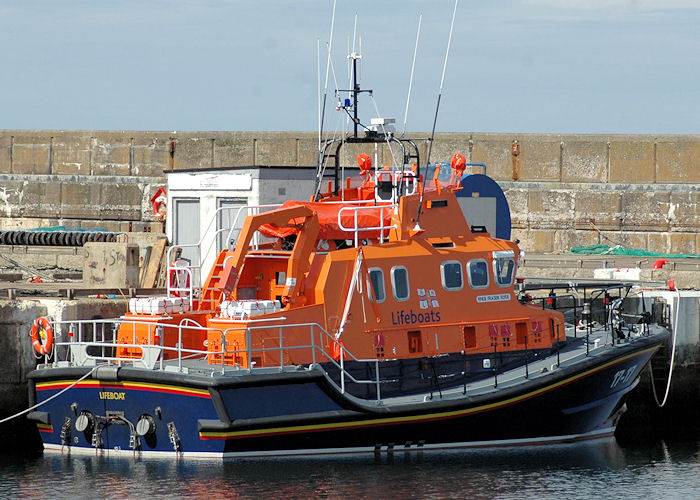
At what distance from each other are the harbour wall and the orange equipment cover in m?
10.5

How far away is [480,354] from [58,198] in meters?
19.1

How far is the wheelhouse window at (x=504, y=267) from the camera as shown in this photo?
16188 millimetres

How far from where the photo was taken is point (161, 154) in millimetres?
31688

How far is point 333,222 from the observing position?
1580 centimetres

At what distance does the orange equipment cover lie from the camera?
15758 millimetres

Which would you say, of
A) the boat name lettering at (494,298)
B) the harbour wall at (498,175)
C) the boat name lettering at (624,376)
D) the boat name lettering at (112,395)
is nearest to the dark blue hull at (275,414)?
the boat name lettering at (112,395)

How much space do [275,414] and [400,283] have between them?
2.31 metres

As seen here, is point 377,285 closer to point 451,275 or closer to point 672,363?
point 451,275

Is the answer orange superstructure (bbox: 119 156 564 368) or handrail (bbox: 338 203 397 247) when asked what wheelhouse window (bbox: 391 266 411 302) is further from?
handrail (bbox: 338 203 397 247)

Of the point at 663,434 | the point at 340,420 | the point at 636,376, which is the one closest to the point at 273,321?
the point at 340,420

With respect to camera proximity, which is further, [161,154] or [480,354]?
[161,154]

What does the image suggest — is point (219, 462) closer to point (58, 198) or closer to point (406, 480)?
point (406, 480)

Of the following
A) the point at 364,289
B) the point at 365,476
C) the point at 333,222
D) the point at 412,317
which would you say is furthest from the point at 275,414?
the point at 333,222

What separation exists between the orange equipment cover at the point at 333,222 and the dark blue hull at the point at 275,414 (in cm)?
206
